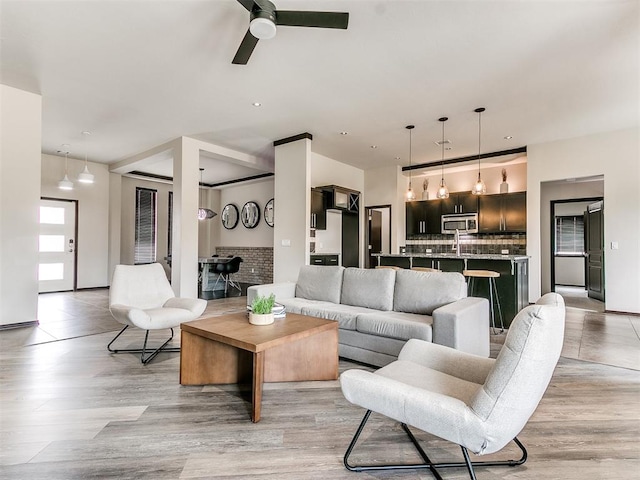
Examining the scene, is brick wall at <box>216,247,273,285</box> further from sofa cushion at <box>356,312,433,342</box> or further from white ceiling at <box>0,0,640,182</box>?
sofa cushion at <box>356,312,433,342</box>

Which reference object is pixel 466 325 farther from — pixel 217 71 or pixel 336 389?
pixel 217 71

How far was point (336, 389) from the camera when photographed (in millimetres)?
2490

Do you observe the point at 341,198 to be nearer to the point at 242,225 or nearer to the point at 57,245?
the point at 242,225

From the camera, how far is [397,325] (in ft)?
8.95

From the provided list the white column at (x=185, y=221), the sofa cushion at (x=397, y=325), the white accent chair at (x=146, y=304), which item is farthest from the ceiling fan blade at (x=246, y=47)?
the white column at (x=185, y=221)

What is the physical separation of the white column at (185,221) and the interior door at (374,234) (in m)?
4.09

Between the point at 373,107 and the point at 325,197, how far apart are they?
2.38 m

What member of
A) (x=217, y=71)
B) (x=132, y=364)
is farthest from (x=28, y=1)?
(x=132, y=364)

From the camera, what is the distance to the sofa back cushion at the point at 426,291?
118 inches

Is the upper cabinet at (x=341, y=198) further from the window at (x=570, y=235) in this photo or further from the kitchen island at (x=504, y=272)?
the window at (x=570, y=235)

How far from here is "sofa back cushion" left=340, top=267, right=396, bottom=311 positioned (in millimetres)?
3316

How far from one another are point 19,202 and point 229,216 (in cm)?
575

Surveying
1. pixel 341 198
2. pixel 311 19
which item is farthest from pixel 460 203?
pixel 311 19

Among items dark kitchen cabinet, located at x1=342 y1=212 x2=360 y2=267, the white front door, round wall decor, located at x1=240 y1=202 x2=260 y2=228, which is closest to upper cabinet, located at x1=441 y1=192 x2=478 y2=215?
dark kitchen cabinet, located at x1=342 y1=212 x2=360 y2=267
